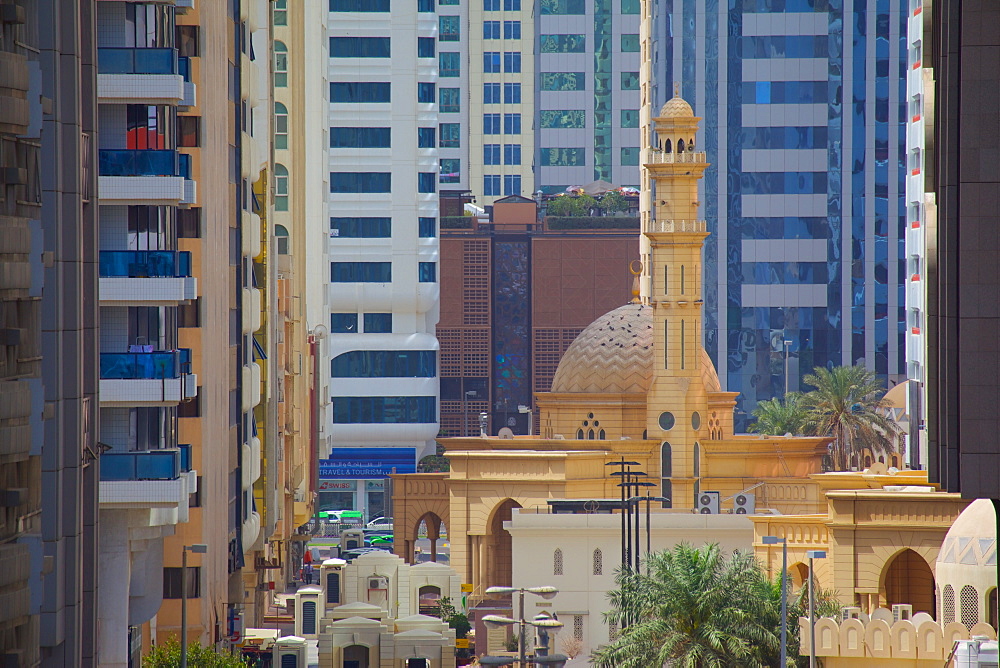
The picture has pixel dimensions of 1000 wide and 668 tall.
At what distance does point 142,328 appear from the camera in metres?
29.5

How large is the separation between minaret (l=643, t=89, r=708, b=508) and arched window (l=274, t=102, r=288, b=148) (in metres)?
12.1

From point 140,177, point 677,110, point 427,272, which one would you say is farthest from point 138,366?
point 427,272

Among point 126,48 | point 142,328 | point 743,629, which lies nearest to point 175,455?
point 142,328

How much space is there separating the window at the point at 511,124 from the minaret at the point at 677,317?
179ft

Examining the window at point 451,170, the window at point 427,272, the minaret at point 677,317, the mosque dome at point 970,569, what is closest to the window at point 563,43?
the window at point 451,170

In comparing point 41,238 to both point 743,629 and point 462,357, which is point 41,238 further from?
point 462,357

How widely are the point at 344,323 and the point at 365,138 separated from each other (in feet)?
31.0

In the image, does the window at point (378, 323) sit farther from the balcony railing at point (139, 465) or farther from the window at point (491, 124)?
the balcony railing at point (139, 465)

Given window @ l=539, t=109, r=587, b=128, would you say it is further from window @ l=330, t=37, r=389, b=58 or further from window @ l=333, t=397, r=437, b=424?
window @ l=333, t=397, r=437, b=424

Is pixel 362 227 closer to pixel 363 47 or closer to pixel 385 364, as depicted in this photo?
pixel 385 364

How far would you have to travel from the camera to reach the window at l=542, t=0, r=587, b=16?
373ft

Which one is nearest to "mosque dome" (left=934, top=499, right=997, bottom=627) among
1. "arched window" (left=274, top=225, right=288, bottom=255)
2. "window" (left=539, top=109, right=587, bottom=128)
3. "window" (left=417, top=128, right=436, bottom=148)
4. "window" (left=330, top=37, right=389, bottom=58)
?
"arched window" (left=274, top=225, right=288, bottom=255)

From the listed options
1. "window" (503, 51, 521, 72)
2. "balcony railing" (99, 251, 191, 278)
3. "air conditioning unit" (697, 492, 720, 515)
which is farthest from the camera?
"window" (503, 51, 521, 72)

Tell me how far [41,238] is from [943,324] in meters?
8.79
